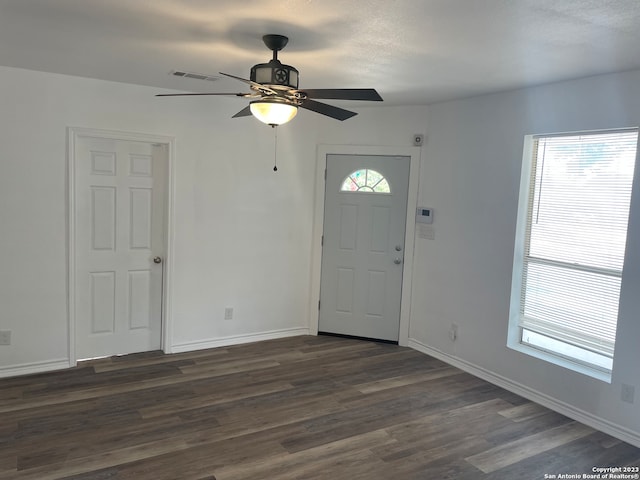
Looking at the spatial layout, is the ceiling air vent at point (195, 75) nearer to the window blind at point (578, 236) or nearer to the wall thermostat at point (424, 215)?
the wall thermostat at point (424, 215)

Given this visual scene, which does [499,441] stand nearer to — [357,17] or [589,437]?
[589,437]

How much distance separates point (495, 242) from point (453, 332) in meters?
1.01

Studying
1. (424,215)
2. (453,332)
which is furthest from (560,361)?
(424,215)

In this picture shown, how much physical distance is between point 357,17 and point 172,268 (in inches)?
119

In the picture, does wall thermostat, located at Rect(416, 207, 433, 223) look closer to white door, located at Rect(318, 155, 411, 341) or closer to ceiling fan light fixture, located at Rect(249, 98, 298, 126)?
white door, located at Rect(318, 155, 411, 341)

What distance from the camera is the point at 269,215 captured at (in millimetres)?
5023

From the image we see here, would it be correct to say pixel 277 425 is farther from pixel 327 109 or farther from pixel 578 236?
pixel 578 236

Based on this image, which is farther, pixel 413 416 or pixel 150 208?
pixel 150 208

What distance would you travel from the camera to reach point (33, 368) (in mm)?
3992

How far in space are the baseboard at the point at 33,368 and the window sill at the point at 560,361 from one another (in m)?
3.85

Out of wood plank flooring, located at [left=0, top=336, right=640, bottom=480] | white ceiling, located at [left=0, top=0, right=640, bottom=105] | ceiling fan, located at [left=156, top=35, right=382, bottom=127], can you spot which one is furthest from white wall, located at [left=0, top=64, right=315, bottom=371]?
ceiling fan, located at [left=156, top=35, right=382, bottom=127]

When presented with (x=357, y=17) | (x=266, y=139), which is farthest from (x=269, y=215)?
(x=357, y=17)

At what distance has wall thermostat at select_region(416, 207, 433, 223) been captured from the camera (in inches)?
191

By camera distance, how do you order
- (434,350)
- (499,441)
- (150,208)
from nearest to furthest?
(499,441)
(150,208)
(434,350)
